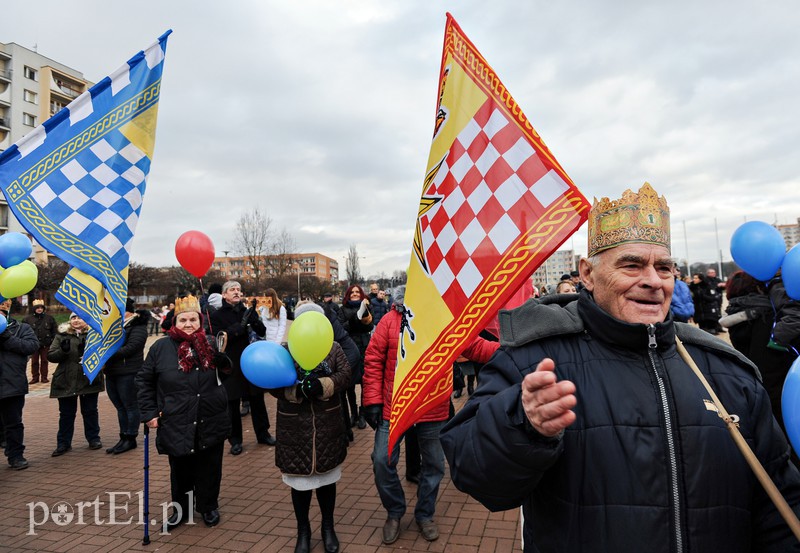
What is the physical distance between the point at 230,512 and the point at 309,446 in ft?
5.29

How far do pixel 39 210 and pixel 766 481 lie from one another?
6.03 meters

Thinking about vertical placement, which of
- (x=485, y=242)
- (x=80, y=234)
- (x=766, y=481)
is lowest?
(x=766, y=481)

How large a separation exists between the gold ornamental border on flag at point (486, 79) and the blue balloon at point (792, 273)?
2.42 m

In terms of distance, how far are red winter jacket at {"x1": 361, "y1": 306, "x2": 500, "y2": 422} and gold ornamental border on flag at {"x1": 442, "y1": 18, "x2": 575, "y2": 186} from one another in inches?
74.0

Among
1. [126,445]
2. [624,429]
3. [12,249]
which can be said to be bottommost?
[126,445]

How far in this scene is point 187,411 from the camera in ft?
13.7

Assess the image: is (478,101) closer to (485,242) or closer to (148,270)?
(485,242)

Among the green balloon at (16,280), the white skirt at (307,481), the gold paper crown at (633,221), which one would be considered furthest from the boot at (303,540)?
the green balloon at (16,280)

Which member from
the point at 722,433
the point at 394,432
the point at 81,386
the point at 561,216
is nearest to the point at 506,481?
the point at 722,433

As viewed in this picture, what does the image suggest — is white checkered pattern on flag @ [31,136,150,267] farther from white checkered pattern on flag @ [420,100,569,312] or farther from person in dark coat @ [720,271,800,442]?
person in dark coat @ [720,271,800,442]

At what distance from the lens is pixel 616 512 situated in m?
1.42

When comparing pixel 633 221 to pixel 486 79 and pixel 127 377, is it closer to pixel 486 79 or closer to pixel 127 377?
pixel 486 79

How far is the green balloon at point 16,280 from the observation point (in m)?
5.59

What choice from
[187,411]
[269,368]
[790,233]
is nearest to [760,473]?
[269,368]
